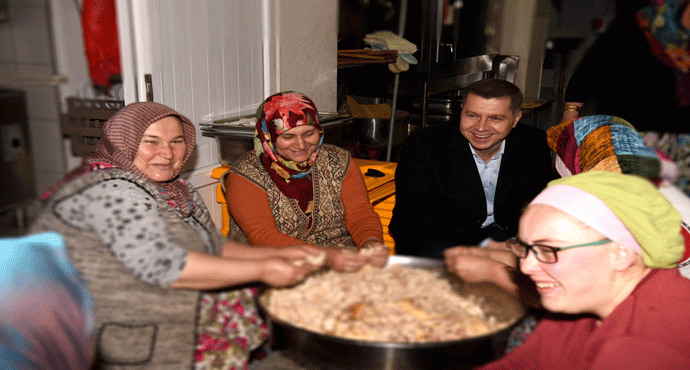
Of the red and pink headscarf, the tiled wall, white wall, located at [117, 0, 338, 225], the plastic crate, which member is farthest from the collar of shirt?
the tiled wall

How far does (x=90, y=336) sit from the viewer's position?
89 cm

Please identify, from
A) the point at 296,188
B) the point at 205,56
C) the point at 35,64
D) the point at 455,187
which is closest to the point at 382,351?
the point at 35,64

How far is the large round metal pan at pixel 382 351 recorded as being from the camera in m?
0.88

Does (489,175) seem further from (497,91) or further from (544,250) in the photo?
(544,250)

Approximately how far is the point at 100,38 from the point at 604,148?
1.37m

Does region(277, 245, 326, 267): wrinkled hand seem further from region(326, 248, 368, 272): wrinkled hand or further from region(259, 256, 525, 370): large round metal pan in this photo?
region(259, 256, 525, 370): large round metal pan

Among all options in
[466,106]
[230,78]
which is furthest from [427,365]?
[230,78]

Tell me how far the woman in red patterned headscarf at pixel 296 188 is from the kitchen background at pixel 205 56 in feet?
1.67

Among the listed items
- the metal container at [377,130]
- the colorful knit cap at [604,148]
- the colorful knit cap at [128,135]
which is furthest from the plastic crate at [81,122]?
the metal container at [377,130]

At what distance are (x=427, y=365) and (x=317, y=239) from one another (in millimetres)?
1307

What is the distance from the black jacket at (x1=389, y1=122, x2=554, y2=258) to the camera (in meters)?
2.32

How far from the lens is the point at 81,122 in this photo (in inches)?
36.6

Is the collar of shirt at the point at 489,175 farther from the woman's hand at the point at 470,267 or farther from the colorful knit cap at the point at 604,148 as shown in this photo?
the woman's hand at the point at 470,267

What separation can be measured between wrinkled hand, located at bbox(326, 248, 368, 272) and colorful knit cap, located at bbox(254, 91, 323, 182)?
0.86 meters
